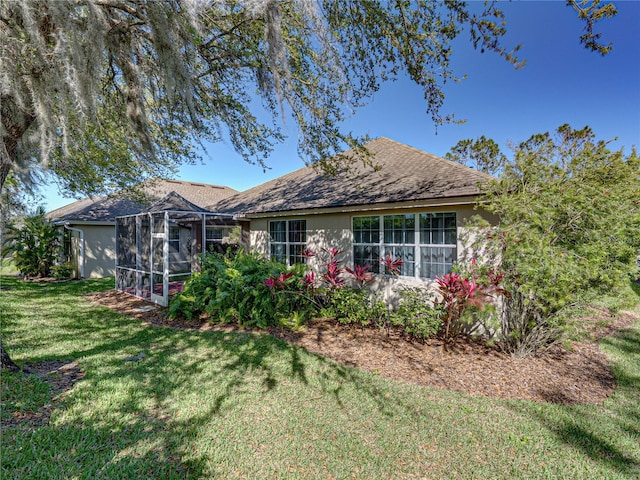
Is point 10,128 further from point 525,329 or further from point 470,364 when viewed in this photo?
point 525,329

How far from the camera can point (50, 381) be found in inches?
152

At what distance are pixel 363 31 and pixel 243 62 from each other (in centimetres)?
206

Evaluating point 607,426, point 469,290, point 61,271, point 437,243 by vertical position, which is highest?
point 437,243

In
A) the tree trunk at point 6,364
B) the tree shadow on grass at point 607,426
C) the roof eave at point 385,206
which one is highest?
the roof eave at point 385,206

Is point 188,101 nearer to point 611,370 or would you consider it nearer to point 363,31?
point 363,31

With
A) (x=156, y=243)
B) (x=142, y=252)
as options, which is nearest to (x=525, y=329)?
(x=156, y=243)

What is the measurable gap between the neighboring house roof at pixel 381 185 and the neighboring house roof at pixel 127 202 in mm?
5264

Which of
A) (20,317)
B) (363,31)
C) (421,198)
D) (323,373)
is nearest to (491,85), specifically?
(421,198)

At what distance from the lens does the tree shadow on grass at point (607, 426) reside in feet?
9.29

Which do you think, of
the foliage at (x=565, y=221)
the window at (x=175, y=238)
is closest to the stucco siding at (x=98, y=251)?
the window at (x=175, y=238)

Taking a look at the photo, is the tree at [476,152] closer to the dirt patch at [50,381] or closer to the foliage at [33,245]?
the dirt patch at [50,381]

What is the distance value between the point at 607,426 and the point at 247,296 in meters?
6.04

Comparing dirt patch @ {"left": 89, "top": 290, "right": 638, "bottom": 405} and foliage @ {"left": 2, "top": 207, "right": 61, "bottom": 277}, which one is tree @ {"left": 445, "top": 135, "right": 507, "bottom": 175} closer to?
dirt patch @ {"left": 89, "top": 290, "right": 638, "bottom": 405}

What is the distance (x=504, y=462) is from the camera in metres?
2.72
